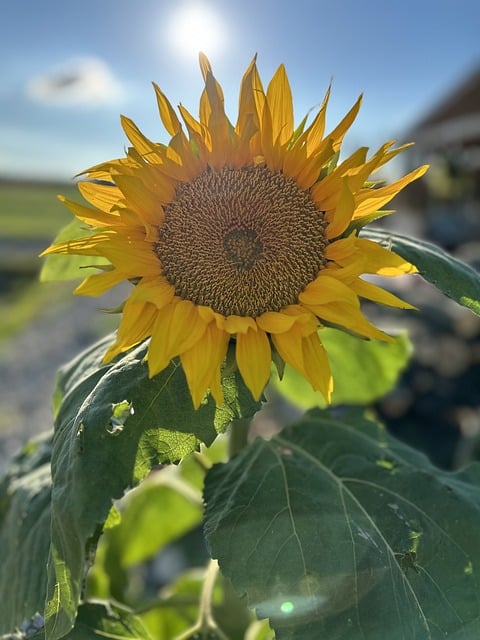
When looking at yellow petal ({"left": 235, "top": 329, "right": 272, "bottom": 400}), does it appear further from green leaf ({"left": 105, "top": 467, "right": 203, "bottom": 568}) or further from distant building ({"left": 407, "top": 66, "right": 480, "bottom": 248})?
distant building ({"left": 407, "top": 66, "right": 480, "bottom": 248})

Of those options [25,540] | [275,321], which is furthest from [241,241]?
[25,540]

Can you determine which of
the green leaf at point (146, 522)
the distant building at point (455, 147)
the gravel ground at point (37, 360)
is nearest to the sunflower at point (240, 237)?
the green leaf at point (146, 522)

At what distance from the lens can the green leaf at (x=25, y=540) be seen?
1.07 m

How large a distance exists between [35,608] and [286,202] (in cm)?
66

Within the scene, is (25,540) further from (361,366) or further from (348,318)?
(361,366)

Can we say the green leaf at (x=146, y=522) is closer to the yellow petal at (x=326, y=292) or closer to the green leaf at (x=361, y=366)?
the green leaf at (x=361, y=366)

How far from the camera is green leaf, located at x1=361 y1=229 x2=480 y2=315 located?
1000 mm

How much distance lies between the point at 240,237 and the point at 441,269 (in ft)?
0.93

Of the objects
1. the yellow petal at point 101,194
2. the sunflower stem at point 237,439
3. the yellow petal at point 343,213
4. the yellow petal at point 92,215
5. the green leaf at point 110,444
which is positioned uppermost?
the yellow petal at point 101,194

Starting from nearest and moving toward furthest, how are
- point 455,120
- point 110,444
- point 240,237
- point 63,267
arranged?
point 110,444 < point 240,237 < point 63,267 < point 455,120

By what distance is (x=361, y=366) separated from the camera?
1.54 metres

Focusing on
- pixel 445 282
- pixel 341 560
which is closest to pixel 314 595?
pixel 341 560

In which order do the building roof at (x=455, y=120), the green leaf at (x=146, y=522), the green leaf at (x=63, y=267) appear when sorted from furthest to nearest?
1. the building roof at (x=455, y=120)
2. the green leaf at (x=146, y=522)
3. the green leaf at (x=63, y=267)

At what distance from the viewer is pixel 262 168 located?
1.01 meters
